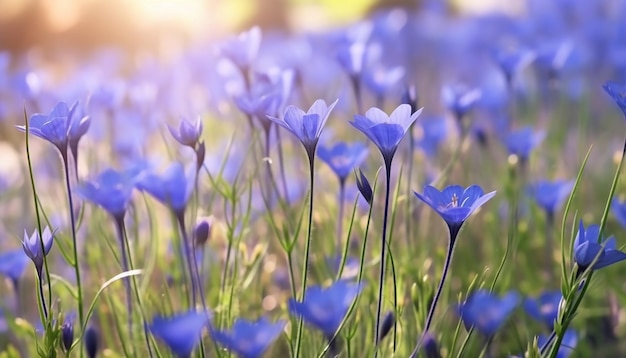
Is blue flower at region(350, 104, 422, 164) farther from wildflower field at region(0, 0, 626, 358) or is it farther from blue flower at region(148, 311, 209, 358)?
blue flower at region(148, 311, 209, 358)

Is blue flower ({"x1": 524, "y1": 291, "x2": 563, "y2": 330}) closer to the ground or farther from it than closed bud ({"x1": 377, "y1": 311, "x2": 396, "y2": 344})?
closer to the ground

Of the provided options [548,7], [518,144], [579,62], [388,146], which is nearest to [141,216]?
[518,144]

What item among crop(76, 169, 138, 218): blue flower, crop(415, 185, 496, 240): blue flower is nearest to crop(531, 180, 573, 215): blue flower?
crop(415, 185, 496, 240): blue flower

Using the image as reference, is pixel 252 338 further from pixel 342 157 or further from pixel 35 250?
pixel 342 157

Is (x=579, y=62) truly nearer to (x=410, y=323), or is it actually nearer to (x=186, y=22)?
(x=410, y=323)

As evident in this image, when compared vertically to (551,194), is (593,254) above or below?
above

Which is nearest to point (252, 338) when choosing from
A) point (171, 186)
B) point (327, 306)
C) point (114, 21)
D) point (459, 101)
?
point (327, 306)
